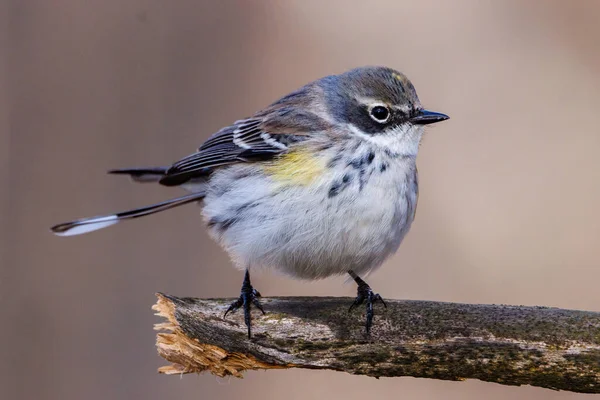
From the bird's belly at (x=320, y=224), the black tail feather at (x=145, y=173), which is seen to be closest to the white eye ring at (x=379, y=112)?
the bird's belly at (x=320, y=224)

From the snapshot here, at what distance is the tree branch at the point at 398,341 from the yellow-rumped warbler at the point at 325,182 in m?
0.20

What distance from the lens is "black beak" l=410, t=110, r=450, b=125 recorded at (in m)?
5.64

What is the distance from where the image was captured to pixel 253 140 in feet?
19.9

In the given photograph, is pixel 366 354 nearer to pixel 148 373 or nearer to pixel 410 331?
pixel 410 331

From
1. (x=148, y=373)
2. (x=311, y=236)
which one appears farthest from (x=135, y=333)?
(x=311, y=236)

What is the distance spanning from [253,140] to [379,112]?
0.99 meters

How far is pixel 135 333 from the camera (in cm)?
769

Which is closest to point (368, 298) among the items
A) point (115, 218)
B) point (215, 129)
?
point (115, 218)

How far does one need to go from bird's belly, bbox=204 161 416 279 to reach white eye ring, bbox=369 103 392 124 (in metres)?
0.47

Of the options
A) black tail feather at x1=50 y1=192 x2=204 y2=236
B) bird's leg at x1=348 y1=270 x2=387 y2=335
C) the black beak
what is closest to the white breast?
bird's leg at x1=348 y1=270 x2=387 y2=335

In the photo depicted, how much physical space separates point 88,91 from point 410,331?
470 cm

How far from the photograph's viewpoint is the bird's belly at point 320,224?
527cm

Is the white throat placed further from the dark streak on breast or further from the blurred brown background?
the blurred brown background

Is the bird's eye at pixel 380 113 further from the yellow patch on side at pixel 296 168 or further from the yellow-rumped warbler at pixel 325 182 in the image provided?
the yellow patch on side at pixel 296 168
